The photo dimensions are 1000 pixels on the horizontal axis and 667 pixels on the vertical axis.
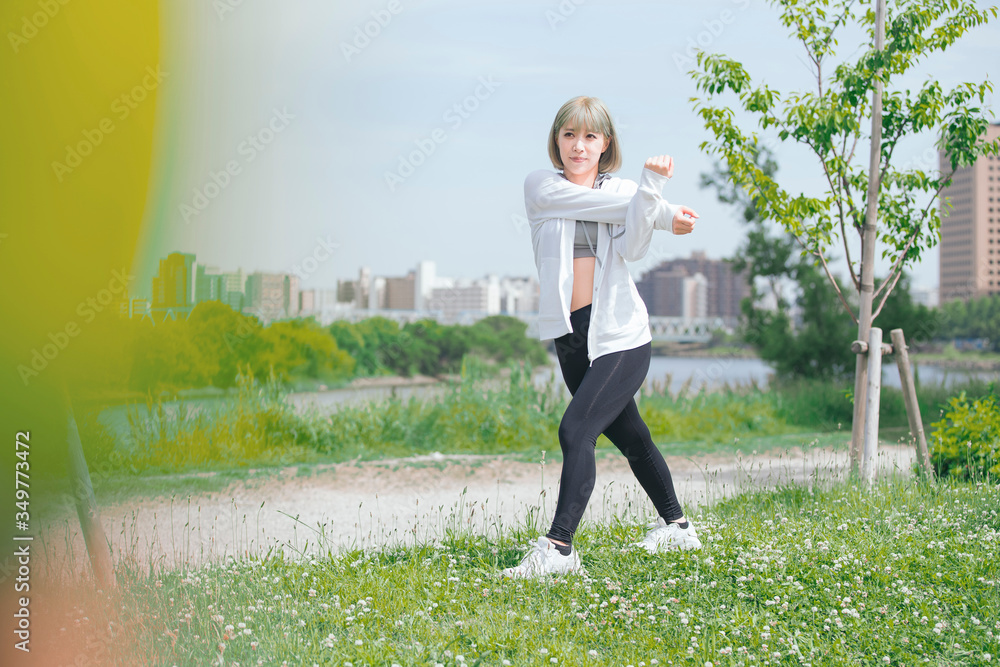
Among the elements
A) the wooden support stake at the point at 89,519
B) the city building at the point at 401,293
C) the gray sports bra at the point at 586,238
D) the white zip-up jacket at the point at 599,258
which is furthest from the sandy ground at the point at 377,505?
the city building at the point at 401,293

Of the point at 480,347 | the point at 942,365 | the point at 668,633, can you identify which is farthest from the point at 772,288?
the point at 668,633

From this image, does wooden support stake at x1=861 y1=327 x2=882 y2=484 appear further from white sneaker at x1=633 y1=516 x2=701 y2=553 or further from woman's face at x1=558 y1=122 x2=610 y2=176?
woman's face at x1=558 y1=122 x2=610 y2=176

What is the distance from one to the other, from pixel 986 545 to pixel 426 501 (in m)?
3.25

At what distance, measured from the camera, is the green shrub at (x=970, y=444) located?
4762mm

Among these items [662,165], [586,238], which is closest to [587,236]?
[586,238]

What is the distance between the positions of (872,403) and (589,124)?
3.16m

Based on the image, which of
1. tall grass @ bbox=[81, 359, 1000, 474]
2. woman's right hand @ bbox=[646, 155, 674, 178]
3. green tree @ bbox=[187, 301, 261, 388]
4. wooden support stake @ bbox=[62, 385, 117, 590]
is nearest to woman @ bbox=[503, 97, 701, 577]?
woman's right hand @ bbox=[646, 155, 674, 178]

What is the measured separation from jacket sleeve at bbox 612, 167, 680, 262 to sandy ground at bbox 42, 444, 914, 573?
138 cm

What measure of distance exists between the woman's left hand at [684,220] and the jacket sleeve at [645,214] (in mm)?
17

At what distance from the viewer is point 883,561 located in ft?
10.3

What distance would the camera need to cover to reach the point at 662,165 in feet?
9.46

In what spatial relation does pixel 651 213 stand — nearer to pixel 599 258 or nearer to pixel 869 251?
pixel 599 258

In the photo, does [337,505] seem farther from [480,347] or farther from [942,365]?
→ [480,347]

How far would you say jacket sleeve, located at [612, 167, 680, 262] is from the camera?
290cm
